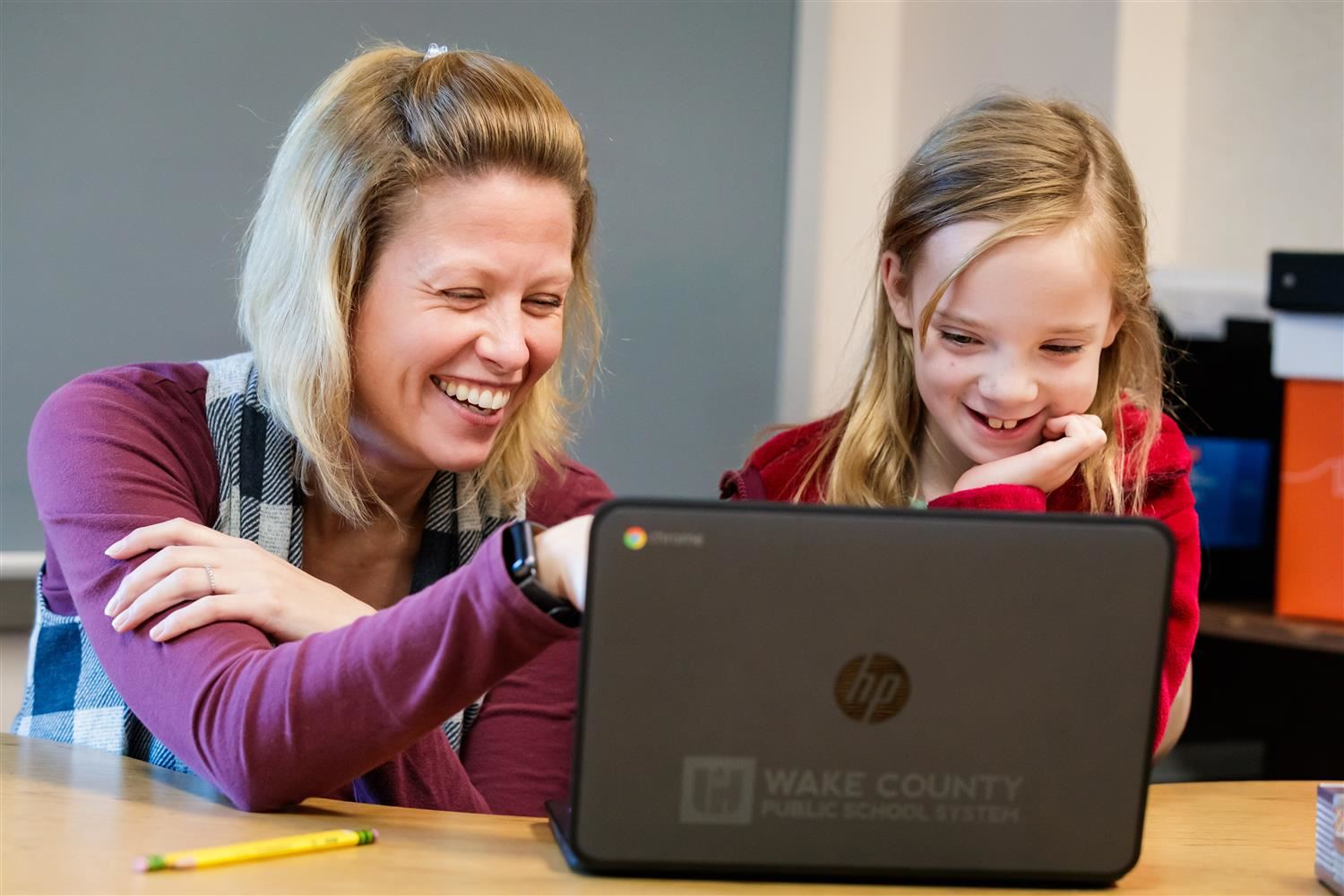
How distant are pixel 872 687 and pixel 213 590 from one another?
54cm

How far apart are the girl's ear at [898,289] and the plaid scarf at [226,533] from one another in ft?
1.70

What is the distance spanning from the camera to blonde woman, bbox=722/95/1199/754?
129 centimetres

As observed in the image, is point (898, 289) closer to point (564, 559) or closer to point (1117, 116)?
point (564, 559)

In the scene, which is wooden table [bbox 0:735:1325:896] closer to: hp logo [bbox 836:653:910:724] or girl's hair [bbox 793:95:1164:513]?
hp logo [bbox 836:653:910:724]

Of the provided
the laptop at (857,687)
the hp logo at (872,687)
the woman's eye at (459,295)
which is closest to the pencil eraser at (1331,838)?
the laptop at (857,687)

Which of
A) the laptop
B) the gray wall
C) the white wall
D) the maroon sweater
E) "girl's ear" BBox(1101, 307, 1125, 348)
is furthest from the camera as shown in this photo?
the white wall

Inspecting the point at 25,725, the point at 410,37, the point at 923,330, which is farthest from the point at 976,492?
the point at 410,37

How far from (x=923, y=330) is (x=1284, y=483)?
1.02 m

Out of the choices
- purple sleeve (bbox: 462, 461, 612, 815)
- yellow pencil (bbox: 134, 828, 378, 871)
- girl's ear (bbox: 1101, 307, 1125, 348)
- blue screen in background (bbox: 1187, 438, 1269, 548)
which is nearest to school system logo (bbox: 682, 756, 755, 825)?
yellow pencil (bbox: 134, 828, 378, 871)

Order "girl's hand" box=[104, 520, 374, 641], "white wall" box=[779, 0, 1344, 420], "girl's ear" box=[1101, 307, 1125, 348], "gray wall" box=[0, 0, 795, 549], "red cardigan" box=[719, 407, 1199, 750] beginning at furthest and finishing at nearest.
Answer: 1. "white wall" box=[779, 0, 1344, 420]
2. "gray wall" box=[0, 0, 795, 549]
3. "girl's ear" box=[1101, 307, 1125, 348]
4. "red cardigan" box=[719, 407, 1199, 750]
5. "girl's hand" box=[104, 520, 374, 641]

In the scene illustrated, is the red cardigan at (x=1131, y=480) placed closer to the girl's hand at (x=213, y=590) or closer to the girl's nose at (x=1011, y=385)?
the girl's nose at (x=1011, y=385)

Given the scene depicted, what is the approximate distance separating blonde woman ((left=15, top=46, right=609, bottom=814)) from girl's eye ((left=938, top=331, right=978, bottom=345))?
1.23ft

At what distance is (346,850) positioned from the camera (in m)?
0.84

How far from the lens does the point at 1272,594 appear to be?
7.58 ft
